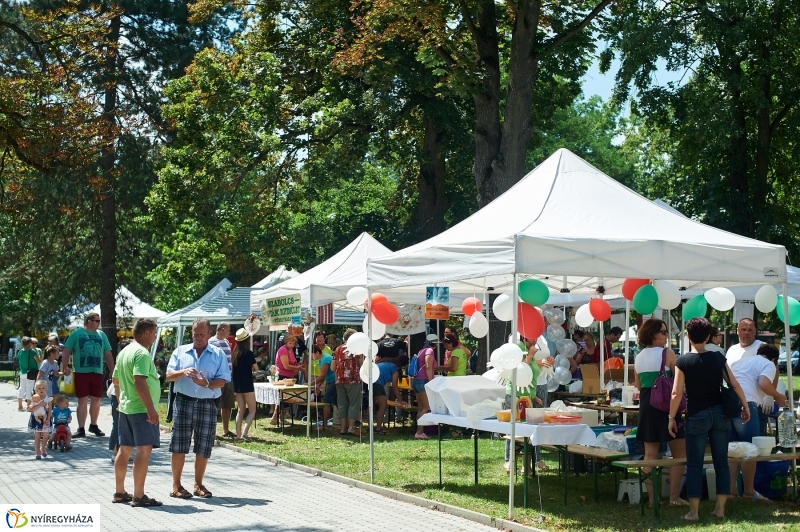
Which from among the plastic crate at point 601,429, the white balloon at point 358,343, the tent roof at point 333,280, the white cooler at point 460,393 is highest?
the tent roof at point 333,280

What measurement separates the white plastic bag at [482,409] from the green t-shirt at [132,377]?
3173mm

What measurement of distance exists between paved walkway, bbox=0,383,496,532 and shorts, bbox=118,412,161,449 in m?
0.63

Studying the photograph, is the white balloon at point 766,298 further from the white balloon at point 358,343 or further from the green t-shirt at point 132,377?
the green t-shirt at point 132,377

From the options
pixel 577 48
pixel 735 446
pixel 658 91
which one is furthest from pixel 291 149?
pixel 735 446

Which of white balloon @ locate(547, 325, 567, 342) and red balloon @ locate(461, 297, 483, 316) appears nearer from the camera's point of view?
white balloon @ locate(547, 325, 567, 342)

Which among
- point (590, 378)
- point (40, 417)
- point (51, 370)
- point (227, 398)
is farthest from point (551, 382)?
point (51, 370)

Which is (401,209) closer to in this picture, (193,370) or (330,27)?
(330,27)

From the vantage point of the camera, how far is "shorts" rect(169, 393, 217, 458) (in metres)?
9.96

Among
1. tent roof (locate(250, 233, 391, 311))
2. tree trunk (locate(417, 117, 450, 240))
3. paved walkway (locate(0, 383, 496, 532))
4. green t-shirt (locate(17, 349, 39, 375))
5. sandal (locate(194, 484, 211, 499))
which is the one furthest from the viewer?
tree trunk (locate(417, 117, 450, 240))

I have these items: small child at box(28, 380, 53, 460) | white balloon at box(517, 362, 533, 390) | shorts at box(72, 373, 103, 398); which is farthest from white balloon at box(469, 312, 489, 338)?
shorts at box(72, 373, 103, 398)

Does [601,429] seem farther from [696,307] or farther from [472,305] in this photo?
[472,305]

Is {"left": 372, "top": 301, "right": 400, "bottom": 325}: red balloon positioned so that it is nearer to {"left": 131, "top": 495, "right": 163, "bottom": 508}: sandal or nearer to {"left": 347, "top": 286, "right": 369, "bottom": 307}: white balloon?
{"left": 347, "top": 286, "right": 369, "bottom": 307}: white balloon

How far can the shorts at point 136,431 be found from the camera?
364 inches

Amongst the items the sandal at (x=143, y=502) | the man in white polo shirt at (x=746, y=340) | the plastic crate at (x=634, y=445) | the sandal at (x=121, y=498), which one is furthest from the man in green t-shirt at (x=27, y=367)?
the man in white polo shirt at (x=746, y=340)
